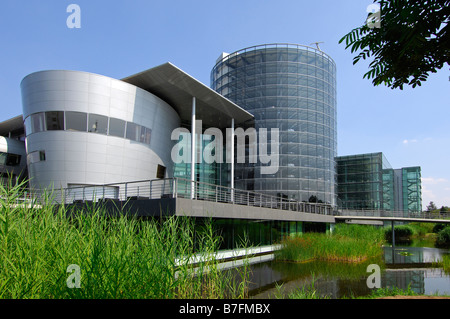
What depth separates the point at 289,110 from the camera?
35188 mm

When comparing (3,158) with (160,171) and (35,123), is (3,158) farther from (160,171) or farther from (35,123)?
(160,171)

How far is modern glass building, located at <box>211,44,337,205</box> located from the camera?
3444 cm

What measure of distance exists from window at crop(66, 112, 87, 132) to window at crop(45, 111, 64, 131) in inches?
14.8

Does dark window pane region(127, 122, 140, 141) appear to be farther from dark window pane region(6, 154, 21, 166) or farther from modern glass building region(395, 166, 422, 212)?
modern glass building region(395, 166, 422, 212)

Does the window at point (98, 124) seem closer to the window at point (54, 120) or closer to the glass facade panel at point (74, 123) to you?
the glass facade panel at point (74, 123)

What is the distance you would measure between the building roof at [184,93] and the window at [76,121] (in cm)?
442

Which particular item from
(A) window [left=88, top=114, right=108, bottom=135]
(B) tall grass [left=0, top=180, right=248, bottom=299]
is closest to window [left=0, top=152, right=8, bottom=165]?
(A) window [left=88, top=114, right=108, bottom=135]

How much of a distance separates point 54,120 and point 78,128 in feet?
5.10

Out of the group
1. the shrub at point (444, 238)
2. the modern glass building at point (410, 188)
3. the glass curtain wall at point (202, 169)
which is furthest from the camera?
the modern glass building at point (410, 188)

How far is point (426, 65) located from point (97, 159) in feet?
62.2

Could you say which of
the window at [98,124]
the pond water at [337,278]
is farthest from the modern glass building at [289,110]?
the window at [98,124]

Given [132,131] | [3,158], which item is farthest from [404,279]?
[3,158]

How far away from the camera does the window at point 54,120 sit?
19.8m
